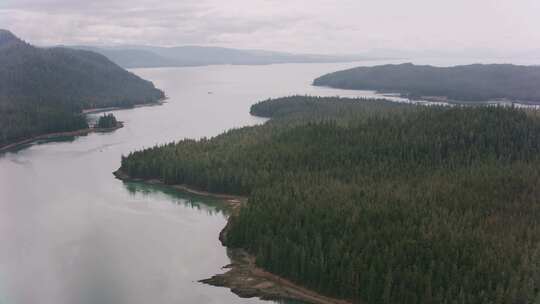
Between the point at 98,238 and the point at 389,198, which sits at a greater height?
the point at 389,198

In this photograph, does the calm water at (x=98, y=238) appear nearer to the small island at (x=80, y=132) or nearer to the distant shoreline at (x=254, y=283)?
the distant shoreline at (x=254, y=283)

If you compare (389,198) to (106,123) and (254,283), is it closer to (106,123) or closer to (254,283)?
(254,283)

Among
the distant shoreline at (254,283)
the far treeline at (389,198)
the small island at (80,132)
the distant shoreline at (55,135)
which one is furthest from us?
the small island at (80,132)

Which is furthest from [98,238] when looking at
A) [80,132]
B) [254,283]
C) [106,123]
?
[106,123]

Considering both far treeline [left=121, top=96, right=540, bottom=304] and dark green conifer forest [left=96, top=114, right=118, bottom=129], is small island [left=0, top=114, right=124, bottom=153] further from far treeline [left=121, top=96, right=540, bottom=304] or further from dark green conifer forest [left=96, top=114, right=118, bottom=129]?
far treeline [left=121, top=96, right=540, bottom=304]

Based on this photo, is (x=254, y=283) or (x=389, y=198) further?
(x=389, y=198)

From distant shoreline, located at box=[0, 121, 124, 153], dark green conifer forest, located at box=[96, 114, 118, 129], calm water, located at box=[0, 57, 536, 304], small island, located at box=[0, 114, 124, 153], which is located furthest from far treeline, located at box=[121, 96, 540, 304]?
dark green conifer forest, located at box=[96, 114, 118, 129]

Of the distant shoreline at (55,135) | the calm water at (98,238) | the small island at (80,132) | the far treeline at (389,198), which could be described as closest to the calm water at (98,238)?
the calm water at (98,238)

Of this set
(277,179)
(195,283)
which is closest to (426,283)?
(195,283)
